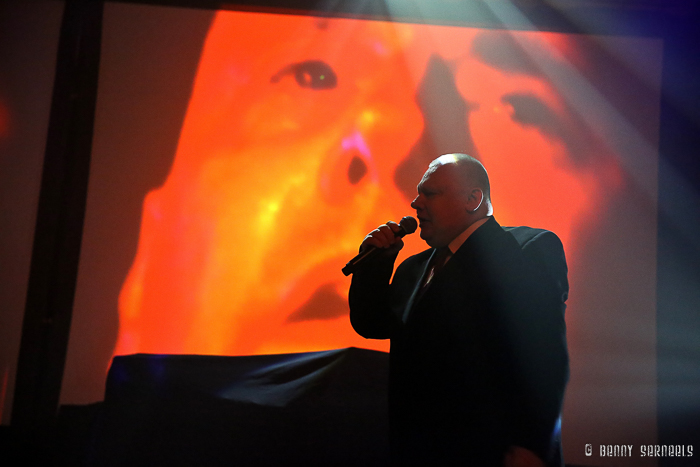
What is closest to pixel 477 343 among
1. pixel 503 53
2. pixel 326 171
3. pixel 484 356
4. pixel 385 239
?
pixel 484 356

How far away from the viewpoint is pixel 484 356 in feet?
3.12

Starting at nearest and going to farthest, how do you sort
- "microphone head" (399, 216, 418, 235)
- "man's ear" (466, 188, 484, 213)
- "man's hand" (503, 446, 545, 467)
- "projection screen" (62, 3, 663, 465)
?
"man's hand" (503, 446, 545, 467)
"man's ear" (466, 188, 484, 213)
"microphone head" (399, 216, 418, 235)
"projection screen" (62, 3, 663, 465)

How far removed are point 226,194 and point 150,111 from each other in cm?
66

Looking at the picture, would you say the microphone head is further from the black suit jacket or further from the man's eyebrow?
the man's eyebrow

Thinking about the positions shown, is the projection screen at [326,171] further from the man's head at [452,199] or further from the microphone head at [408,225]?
the man's head at [452,199]

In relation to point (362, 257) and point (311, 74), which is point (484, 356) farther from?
point (311, 74)

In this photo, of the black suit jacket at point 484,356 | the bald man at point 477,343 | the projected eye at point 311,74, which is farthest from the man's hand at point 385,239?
the projected eye at point 311,74

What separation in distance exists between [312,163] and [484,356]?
1.62m

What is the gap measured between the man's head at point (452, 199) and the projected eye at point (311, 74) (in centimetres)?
144

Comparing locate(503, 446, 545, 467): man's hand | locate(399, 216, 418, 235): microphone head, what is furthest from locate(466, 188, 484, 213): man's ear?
locate(503, 446, 545, 467): man's hand

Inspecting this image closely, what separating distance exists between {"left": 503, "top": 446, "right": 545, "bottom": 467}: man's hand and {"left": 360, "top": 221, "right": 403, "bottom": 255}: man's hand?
54 cm

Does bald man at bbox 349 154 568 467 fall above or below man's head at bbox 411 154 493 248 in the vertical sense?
below

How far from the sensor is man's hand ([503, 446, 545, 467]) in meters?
0.85

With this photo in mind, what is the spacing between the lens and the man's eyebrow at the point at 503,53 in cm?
240
